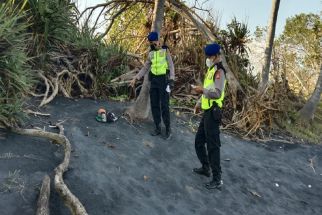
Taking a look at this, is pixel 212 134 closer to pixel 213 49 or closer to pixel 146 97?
pixel 213 49

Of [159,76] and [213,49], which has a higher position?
[213,49]

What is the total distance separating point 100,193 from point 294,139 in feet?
21.6

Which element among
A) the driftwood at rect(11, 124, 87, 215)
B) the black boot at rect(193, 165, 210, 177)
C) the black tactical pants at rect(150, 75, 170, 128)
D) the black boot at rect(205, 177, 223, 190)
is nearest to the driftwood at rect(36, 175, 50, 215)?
the driftwood at rect(11, 124, 87, 215)

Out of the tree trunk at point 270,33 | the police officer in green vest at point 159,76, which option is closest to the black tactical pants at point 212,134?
the police officer in green vest at point 159,76

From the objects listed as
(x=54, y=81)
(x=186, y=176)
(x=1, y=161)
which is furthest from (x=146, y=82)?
(x=1, y=161)

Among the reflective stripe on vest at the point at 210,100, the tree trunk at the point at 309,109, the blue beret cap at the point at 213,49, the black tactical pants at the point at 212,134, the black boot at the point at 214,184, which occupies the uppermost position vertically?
the blue beret cap at the point at 213,49

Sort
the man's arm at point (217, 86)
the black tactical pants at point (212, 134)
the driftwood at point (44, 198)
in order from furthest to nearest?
the black tactical pants at point (212, 134)
the man's arm at point (217, 86)
the driftwood at point (44, 198)

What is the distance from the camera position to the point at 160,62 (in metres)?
7.83

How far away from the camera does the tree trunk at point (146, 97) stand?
8.72 m

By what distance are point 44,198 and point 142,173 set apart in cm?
192

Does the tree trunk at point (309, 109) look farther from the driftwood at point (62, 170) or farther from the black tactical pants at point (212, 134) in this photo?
the driftwood at point (62, 170)

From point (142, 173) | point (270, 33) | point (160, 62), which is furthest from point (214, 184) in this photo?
point (270, 33)

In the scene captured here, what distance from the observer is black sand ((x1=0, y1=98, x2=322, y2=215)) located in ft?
18.0

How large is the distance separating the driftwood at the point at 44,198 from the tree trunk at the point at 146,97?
356 cm
